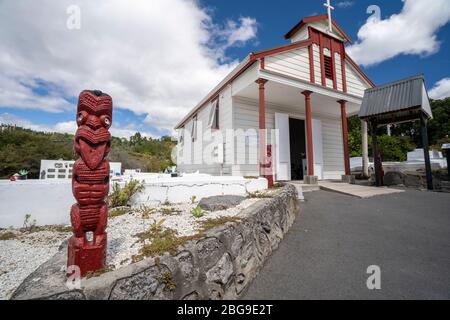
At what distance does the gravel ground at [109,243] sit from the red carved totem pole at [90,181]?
279 mm

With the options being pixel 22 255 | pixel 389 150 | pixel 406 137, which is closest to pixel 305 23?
pixel 22 255

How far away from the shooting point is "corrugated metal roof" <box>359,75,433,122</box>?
7.54 m

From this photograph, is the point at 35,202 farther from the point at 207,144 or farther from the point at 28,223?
the point at 207,144

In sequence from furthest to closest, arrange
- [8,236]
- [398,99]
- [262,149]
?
[398,99] → [262,149] → [8,236]

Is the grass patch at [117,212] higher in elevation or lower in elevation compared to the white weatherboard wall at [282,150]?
lower

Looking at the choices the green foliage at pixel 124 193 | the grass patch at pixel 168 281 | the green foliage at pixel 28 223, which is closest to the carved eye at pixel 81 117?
the grass patch at pixel 168 281

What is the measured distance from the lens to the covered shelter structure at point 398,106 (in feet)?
24.8

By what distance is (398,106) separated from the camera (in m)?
7.84

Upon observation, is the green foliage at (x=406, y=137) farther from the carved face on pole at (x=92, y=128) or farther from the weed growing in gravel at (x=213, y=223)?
the carved face on pole at (x=92, y=128)

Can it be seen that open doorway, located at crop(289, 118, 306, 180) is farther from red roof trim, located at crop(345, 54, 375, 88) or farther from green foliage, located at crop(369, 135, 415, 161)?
green foliage, located at crop(369, 135, 415, 161)

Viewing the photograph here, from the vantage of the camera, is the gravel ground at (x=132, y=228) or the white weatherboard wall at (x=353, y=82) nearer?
the gravel ground at (x=132, y=228)

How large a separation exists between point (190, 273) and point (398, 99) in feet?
31.5

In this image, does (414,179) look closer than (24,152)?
Yes
